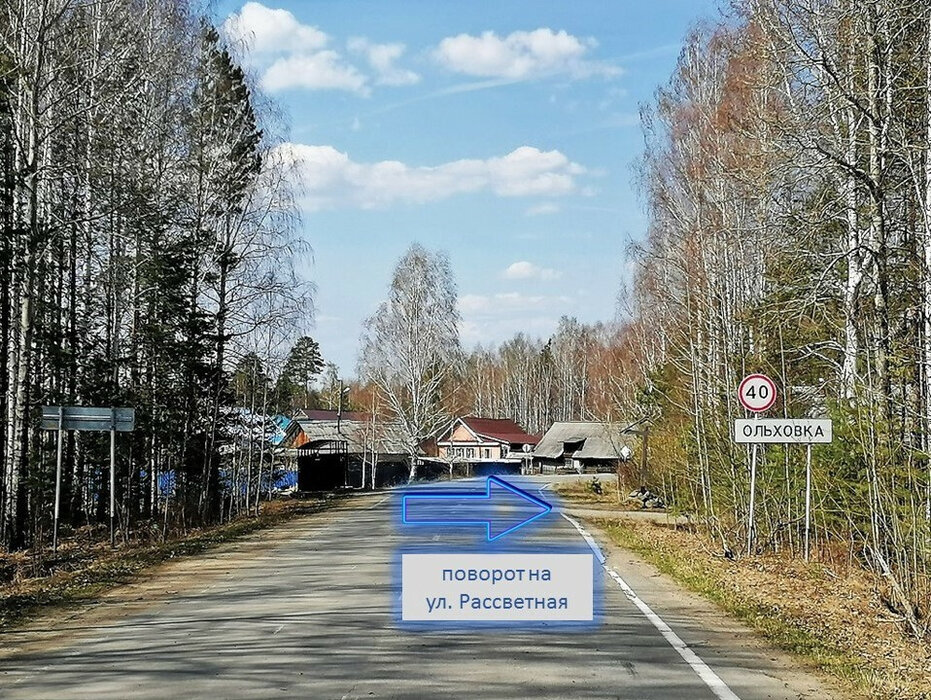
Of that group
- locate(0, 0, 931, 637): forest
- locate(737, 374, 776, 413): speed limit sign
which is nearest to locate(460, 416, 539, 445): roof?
locate(0, 0, 931, 637): forest

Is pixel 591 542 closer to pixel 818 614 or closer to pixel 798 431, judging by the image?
pixel 798 431

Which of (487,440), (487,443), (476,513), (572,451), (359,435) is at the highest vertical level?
(359,435)

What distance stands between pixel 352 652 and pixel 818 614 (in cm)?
580

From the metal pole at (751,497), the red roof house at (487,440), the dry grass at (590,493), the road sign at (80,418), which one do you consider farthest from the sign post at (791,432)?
the red roof house at (487,440)

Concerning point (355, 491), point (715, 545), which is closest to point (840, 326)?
point (715, 545)

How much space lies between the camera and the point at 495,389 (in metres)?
114

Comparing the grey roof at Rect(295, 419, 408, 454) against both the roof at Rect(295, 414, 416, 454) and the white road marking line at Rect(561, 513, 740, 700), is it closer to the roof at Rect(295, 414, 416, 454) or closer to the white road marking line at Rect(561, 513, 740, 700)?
the roof at Rect(295, 414, 416, 454)

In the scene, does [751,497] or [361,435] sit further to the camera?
[361,435]

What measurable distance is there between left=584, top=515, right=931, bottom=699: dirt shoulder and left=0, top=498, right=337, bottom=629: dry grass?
321 inches

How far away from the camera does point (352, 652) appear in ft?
31.8

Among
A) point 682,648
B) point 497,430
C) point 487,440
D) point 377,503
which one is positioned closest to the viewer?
point 682,648

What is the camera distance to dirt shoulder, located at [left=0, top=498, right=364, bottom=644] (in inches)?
489

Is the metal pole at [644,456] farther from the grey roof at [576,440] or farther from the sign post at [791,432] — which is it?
the grey roof at [576,440]

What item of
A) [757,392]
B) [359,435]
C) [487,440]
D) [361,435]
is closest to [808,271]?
[757,392]
